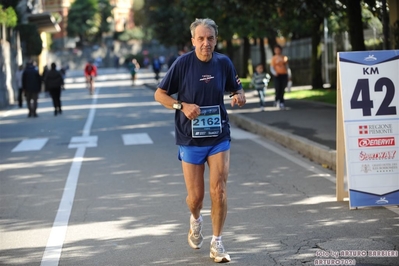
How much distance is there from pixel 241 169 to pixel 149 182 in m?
1.75

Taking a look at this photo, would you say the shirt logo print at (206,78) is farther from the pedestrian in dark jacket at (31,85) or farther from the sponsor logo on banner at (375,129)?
the pedestrian in dark jacket at (31,85)

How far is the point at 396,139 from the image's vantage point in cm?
956

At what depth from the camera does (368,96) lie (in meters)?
9.62

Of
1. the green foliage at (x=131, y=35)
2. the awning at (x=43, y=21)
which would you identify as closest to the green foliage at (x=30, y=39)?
the awning at (x=43, y=21)

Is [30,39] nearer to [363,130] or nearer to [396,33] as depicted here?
[396,33]

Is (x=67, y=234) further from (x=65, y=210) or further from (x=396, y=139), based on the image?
(x=396, y=139)

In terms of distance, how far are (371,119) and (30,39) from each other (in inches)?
1633

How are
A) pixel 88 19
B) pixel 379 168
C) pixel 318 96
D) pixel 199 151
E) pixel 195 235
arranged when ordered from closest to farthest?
1. pixel 199 151
2. pixel 195 235
3. pixel 379 168
4. pixel 318 96
5. pixel 88 19

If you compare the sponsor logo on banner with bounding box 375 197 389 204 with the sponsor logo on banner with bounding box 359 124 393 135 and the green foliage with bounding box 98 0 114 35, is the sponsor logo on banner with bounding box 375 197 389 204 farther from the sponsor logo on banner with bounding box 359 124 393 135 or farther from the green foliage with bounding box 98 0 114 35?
the green foliage with bounding box 98 0 114 35

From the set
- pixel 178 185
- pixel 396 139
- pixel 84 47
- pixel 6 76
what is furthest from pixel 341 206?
pixel 84 47

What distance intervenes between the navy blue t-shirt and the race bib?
55 millimetres

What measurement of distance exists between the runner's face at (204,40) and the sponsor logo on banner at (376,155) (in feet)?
10.0

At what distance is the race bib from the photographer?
713cm

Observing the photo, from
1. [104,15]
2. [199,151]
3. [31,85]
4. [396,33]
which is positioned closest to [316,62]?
[31,85]
